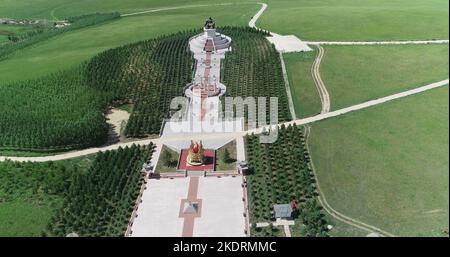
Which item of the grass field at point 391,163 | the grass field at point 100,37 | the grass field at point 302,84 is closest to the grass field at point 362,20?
the grass field at point 100,37

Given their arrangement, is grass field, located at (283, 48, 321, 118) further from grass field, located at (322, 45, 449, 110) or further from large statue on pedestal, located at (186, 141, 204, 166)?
large statue on pedestal, located at (186, 141, 204, 166)

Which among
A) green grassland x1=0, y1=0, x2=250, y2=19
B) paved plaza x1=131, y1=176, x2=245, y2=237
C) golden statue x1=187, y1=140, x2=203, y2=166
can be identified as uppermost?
green grassland x1=0, y1=0, x2=250, y2=19

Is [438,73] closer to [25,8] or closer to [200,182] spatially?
[200,182]

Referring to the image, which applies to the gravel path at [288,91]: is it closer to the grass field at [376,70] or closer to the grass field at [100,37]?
the grass field at [376,70]

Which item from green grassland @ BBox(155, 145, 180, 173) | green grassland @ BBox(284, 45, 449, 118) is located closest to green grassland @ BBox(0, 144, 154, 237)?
green grassland @ BBox(155, 145, 180, 173)

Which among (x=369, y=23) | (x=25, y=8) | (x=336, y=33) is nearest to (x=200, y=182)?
(x=336, y=33)

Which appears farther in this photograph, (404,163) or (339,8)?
(339,8)

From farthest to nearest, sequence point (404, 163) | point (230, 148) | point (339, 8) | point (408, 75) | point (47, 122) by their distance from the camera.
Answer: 1. point (339, 8)
2. point (408, 75)
3. point (47, 122)
4. point (230, 148)
5. point (404, 163)

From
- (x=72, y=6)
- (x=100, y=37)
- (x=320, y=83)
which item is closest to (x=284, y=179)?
(x=320, y=83)
